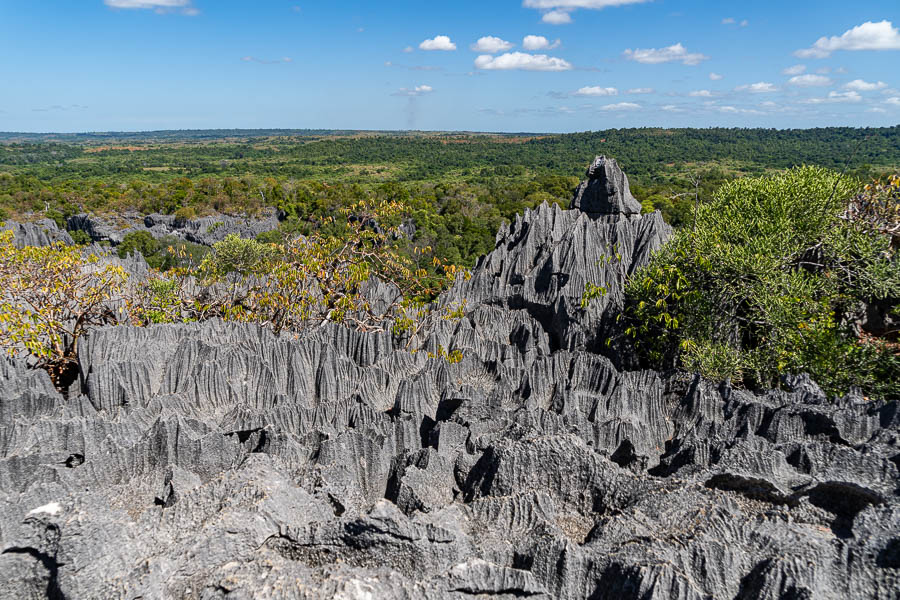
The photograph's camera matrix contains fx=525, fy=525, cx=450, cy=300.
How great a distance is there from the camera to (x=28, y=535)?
5160 mm

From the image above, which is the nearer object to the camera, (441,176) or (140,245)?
(140,245)

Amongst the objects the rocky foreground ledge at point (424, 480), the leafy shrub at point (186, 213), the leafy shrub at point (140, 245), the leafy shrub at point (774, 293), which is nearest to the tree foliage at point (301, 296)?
the rocky foreground ledge at point (424, 480)

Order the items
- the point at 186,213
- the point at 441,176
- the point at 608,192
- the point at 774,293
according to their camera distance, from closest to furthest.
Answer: the point at 774,293 < the point at 608,192 < the point at 186,213 < the point at 441,176

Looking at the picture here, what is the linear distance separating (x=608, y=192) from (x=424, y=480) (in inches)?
894

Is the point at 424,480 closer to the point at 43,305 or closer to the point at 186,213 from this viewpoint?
the point at 43,305

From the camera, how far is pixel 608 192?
26547 mm

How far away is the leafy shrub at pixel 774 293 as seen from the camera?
11.4 m

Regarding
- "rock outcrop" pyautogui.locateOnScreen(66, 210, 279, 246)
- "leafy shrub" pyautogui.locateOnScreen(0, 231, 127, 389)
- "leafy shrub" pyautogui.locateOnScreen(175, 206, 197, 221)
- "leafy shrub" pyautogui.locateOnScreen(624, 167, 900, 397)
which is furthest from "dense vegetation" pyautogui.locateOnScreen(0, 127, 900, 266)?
"leafy shrub" pyautogui.locateOnScreen(0, 231, 127, 389)

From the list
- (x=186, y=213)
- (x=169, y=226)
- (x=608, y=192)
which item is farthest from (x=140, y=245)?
(x=608, y=192)

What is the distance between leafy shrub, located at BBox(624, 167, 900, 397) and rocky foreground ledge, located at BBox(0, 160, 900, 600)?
88.2 inches

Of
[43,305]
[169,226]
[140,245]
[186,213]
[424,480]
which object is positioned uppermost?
[186,213]

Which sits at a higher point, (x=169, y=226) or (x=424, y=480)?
(x=169, y=226)

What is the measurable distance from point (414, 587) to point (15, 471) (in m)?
5.54

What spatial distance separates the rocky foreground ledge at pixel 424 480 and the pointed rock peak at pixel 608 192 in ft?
55.6
